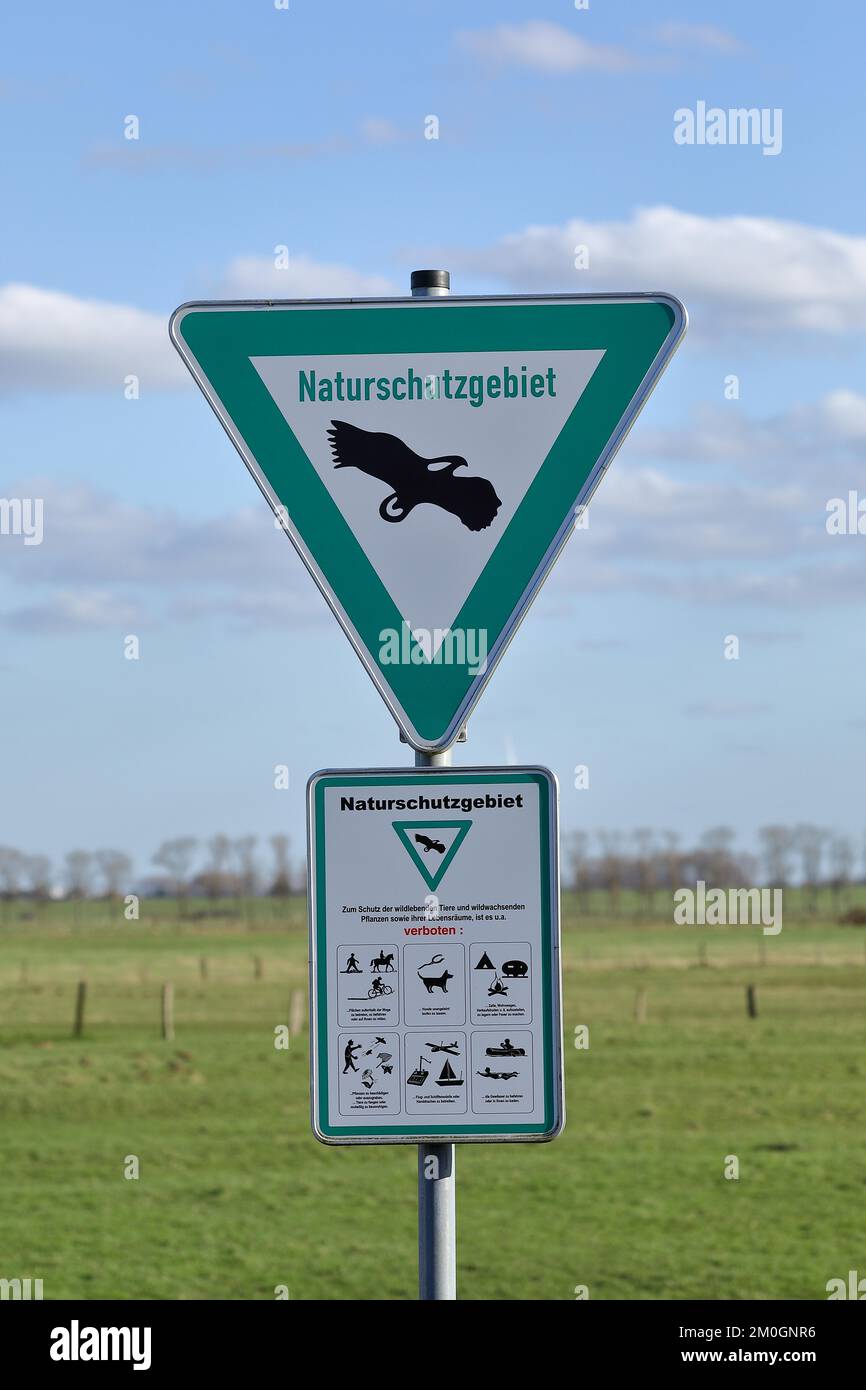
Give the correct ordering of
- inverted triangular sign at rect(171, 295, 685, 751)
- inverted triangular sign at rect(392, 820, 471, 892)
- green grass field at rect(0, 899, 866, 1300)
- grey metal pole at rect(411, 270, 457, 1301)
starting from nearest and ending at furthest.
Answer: grey metal pole at rect(411, 270, 457, 1301)
inverted triangular sign at rect(392, 820, 471, 892)
inverted triangular sign at rect(171, 295, 685, 751)
green grass field at rect(0, 899, 866, 1300)

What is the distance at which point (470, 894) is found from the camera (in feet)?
8.58

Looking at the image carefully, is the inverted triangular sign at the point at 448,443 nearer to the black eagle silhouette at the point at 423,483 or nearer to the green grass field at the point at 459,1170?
the black eagle silhouette at the point at 423,483

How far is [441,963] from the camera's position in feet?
8.59

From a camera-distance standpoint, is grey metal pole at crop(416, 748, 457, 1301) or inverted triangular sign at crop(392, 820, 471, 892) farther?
inverted triangular sign at crop(392, 820, 471, 892)

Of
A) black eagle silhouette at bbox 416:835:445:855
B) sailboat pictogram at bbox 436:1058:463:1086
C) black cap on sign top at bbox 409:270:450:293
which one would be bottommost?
sailboat pictogram at bbox 436:1058:463:1086

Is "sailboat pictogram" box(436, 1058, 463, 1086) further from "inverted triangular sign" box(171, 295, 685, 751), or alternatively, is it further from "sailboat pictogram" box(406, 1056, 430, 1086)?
"inverted triangular sign" box(171, 295, 685, 751)

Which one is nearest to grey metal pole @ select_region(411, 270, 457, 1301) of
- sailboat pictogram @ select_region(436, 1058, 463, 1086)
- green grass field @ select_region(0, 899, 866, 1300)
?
sailboat pictogram @ select_region(436, 1058, 463, 1086)

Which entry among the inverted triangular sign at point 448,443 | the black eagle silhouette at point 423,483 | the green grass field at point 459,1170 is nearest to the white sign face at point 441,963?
the inverted triangular sign at point 448,443

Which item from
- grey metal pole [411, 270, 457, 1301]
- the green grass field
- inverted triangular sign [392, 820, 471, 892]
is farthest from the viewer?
the green grass field

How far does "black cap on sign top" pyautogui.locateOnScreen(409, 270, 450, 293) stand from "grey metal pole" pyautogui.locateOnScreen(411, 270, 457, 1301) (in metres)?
1.58

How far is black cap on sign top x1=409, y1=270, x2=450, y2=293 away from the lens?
2.76 meters

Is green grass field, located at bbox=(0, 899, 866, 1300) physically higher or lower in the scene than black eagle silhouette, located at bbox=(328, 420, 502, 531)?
lower

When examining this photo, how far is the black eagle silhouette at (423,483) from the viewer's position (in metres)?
2.74
